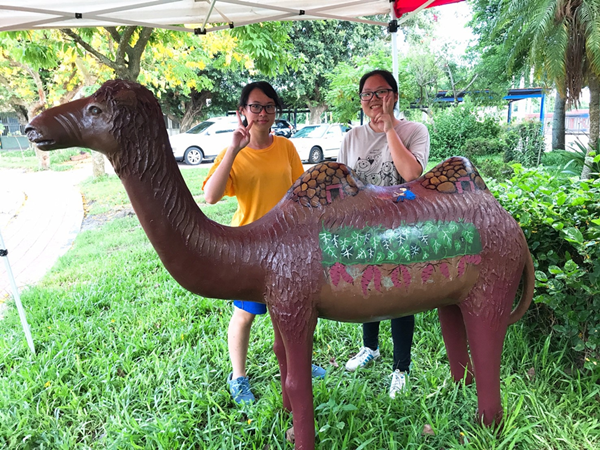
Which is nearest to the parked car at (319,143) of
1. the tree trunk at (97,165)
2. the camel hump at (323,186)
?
the tree trunk at (97,165)

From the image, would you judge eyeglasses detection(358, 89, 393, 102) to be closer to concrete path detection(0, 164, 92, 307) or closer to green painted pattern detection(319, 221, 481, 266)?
green painted pattern detection(319, 221, 481, 266)

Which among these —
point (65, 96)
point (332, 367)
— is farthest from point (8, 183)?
point (332, 367)

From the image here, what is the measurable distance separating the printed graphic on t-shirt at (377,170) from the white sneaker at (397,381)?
1.09 meters

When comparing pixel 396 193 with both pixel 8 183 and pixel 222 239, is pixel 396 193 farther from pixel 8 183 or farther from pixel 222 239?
pixel 8 183

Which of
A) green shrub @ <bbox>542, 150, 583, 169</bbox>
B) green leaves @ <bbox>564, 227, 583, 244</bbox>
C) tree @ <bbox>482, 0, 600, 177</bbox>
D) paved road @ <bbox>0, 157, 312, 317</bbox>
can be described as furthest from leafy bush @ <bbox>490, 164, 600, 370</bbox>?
green shrub @ <bbox>542, 150, 583, 169</bbox>

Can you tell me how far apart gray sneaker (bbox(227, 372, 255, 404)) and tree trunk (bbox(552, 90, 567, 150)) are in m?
10.4

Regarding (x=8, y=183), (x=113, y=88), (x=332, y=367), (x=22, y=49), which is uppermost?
(x=22, y=49)

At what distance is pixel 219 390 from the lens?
7.44 feet

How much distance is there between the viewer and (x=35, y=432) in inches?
80.0

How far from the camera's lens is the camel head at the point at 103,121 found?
1.23 meters

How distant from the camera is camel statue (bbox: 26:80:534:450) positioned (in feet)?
4.67

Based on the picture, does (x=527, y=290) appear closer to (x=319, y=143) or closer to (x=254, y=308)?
(x=254, y=308)

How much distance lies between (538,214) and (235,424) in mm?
2034

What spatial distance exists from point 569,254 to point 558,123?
31.5 feet
